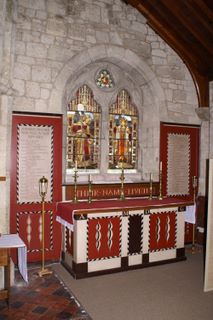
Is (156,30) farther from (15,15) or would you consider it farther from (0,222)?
(0,222)

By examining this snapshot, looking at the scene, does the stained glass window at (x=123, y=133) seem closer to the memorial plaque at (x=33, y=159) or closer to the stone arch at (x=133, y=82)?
the stone arch at (x=133, y=82)

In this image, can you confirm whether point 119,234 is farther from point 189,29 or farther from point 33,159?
point 189,29

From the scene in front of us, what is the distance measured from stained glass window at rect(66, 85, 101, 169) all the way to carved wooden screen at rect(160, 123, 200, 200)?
1.34m

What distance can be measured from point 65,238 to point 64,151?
5.00ft

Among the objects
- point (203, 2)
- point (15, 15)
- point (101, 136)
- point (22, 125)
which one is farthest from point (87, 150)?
point (203, 2)

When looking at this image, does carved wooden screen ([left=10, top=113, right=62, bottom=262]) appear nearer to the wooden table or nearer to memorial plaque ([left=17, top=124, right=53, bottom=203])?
memorial plaque ([left=17, top=124, right=53, bottom=203])

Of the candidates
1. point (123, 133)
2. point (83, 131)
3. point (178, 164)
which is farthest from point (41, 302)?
point (178, 164)

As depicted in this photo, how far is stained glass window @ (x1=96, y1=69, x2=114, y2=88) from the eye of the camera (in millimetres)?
6176

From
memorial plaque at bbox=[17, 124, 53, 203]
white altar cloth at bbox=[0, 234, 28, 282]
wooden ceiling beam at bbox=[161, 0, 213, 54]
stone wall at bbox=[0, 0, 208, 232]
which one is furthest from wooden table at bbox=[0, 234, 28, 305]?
wooden ceiling beam at bbox=[161, 0, 213, 54]

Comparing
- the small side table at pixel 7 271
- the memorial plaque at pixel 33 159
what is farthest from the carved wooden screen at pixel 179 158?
the small side table at pixel 7 271

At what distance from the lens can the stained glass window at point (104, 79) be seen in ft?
20.3

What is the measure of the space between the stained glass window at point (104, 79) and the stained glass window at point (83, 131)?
27cm

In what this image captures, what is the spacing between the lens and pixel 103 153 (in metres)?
6.15

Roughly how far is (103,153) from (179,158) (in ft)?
5.34
